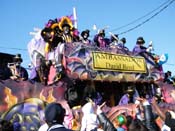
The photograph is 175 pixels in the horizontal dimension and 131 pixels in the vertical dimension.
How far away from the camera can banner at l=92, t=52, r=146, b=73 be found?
11.9m

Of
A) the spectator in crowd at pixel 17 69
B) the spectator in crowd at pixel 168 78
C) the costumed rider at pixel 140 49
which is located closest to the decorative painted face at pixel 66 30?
the spectator in crowd at pixel 17 69

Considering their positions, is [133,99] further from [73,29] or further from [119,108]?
[73,29]

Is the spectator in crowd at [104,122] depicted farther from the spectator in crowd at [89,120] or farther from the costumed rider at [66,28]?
the costumed rider at [66,28]

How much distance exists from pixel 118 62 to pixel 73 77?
210cm

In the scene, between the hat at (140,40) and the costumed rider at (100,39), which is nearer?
the costumed rider at (100,39)

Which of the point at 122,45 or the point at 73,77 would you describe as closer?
the point at 73,77

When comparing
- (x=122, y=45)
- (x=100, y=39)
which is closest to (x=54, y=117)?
(x=100, y=39)

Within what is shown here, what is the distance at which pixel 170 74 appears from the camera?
590 inches

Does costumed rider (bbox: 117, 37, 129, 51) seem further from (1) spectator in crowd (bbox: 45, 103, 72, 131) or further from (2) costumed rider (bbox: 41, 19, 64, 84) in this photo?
(1) spectator in crowd (bbox: 45, 103, 72, 131)

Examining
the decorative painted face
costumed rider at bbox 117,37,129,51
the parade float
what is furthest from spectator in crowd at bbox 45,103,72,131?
costumed rider at bbox 117,37,129,51

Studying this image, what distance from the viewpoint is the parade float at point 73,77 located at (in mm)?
9688

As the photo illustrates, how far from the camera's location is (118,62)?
12664 millimetres

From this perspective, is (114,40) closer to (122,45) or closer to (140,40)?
(122,45)

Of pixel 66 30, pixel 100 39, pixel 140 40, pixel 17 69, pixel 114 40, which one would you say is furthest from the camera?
pixel 114 40
